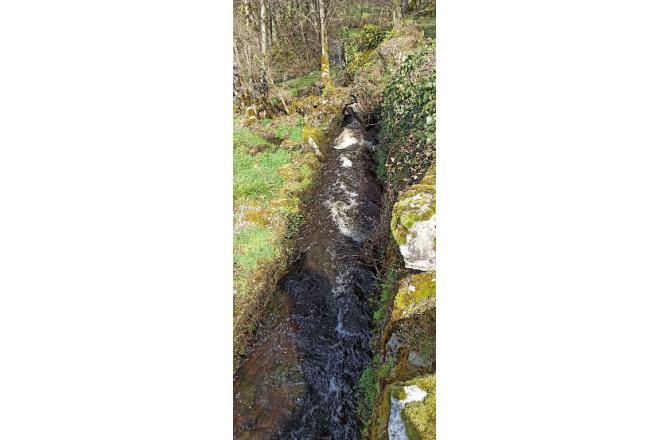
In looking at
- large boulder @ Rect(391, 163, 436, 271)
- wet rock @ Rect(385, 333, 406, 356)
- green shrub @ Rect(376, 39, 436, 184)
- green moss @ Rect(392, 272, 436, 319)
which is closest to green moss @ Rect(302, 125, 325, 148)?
green shrub @ Rect(376, 39, 436, 184)

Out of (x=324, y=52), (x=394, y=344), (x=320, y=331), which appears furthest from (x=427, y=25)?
(x=320, y=331)

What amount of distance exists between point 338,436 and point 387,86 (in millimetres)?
3214

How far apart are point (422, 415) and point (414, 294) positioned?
0.99m

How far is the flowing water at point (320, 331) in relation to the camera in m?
3.89

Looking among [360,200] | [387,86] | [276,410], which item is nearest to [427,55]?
[387,86]

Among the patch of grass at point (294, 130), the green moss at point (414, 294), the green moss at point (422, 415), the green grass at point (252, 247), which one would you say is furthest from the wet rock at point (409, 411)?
the patch of grass at point (294, 130)

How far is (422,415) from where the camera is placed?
368 cm

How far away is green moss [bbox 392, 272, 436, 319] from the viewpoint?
12.8 feet

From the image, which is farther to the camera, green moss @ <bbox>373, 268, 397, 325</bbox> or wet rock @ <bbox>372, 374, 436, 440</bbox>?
green moss @ <bbox>373, 268, 397, 325</bbox>

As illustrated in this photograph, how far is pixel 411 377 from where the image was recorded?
378 cm

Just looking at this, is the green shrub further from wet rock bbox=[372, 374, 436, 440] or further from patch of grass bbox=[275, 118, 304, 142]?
wet rock bbox=[372, 374, 436, 440]

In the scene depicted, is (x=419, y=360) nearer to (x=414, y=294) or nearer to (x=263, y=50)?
(x=414, y=294)

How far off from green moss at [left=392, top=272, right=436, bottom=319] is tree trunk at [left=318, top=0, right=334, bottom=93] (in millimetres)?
2049

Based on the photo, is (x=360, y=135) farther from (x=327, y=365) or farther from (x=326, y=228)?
(x=327, y=365)
